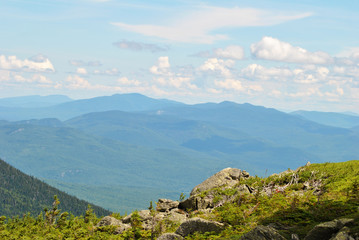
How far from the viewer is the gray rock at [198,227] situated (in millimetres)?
24969

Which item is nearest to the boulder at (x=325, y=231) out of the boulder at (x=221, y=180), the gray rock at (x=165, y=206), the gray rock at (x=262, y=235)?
the gray rock at (x=262, y=235)

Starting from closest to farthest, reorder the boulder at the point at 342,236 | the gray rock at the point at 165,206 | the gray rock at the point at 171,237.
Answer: the boulder at the point at 342,236, the gray rock at the point at 171,237, the gray rock at the point at 165,206

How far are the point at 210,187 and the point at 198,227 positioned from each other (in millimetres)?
14353

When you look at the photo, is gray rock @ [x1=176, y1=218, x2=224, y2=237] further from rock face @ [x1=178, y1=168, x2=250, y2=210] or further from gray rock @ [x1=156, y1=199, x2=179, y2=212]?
gray rock @ [x1=156, y1=199, x2=179, y2=212]

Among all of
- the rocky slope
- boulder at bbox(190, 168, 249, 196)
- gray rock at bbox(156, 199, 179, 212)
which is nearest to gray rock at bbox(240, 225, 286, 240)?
the rocky slope

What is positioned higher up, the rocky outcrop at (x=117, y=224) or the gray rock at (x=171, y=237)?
the gray rock at (x=171, y=237)

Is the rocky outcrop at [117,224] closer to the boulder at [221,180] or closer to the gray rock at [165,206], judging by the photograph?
the gray rock at [165,206]

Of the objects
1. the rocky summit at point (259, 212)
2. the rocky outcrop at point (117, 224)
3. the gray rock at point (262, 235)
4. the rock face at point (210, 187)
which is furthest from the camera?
the rock face at point (210, 187)

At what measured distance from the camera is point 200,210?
33250mm

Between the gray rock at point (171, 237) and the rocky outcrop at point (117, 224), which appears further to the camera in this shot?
the rocky outcrop at point (117, 224)

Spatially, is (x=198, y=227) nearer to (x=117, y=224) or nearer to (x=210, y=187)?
(x=117, y=224)

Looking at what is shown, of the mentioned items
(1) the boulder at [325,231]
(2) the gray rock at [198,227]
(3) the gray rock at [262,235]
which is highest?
(1) the boulder at [325,231]

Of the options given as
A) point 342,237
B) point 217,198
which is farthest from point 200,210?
point 342,237

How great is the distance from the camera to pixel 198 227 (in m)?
25.0
